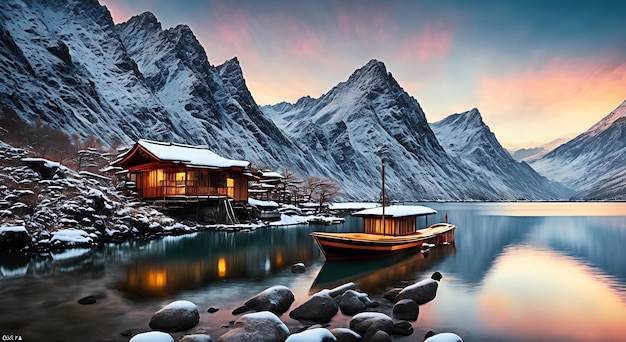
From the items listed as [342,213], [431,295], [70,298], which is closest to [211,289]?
[70,298]

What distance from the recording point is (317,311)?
19344 mm

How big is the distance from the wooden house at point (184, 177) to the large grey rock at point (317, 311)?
43.0 m

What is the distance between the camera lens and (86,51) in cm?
15938

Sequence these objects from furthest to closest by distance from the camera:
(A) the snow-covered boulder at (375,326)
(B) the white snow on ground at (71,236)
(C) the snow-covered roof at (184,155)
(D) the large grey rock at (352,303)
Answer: (C) the snow-covered roof at (184,155) < (B) the white snow on ground at (71,236) < (D) the large grey rock at (352,303) < (A) the snow-covered boulder at (375,326)

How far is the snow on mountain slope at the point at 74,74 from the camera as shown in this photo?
10325cm

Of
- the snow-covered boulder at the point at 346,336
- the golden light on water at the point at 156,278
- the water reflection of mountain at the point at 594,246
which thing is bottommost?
the water reflection of mountain at the point at 594,246

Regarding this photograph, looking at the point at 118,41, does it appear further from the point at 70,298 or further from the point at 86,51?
the point at 70,298

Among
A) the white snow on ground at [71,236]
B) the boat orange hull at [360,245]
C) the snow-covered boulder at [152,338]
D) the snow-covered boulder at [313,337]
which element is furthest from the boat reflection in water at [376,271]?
the white snow on ground at [71,236]

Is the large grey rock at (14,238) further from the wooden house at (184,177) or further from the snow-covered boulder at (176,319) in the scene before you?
the snow-covered boulder at (176,319)

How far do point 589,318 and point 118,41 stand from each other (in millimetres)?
190651

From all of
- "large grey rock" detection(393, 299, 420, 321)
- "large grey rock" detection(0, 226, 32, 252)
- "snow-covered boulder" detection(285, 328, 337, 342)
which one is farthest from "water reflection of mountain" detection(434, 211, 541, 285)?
"large grey rock" detection(0, 226, 32, 252)

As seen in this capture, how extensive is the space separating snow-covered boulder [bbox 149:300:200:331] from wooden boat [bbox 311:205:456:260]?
18.7 m

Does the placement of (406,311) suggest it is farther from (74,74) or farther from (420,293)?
(74,74)

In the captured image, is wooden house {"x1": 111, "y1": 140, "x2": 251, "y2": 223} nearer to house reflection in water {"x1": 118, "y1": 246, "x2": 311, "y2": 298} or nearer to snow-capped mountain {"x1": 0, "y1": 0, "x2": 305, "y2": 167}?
house reflection in water {"x1": 118, "y1": 246, "x2": 311, "y2": 298}
